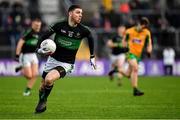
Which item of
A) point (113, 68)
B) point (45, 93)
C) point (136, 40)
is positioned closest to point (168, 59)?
point (113, 68)

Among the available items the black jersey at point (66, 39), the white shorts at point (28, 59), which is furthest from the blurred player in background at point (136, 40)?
the black jersey at point (66, 39)

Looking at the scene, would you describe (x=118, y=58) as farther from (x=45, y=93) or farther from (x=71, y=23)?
(x=45, y=93)

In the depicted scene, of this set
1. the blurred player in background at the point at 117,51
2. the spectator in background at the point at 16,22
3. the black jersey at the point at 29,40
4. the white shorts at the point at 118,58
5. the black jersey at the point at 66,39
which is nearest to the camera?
the black jersey at the point at 66,39

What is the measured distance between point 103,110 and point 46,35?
249 centimetres

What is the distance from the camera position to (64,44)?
53.7ft

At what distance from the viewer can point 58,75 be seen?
16.0 m

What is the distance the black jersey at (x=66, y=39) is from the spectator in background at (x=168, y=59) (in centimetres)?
2231

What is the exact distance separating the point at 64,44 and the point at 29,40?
301 inches

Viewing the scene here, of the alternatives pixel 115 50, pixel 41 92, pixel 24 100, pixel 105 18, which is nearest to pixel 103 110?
pixel 41 92

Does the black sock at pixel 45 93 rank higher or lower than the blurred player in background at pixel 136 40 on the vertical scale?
higher

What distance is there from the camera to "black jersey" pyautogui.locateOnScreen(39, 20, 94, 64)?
16.3m

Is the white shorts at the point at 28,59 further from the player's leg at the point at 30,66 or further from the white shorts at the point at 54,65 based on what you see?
the white shorts at the point at 54,65

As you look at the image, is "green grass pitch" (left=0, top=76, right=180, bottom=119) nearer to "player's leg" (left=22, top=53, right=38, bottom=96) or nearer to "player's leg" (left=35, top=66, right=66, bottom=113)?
"player's leg" (left=35, top=66, right=66, bottom=113)

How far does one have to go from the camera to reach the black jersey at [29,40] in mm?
23644
